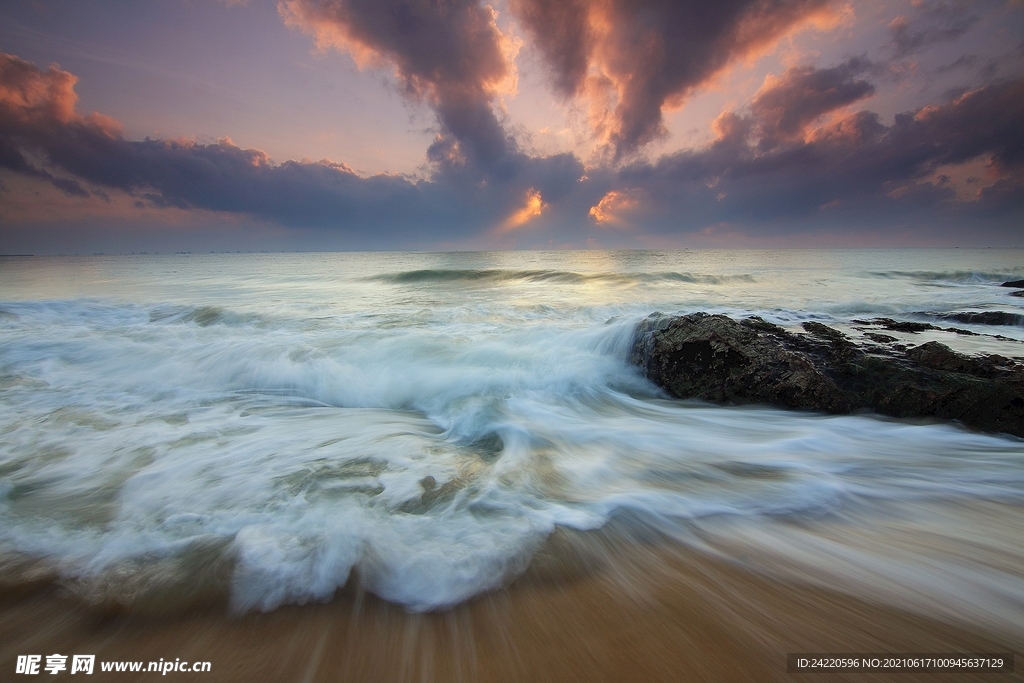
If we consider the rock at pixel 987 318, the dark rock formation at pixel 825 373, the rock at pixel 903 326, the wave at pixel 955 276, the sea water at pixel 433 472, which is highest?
A: the wave at pixel 955 276

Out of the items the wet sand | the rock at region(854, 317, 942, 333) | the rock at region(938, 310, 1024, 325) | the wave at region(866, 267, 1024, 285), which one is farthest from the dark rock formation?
the wave at region(866, 267, 1024, 285)

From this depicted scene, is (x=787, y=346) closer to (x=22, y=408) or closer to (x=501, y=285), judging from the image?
(x=22, y=408)

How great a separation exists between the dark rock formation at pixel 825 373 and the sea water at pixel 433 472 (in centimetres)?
25

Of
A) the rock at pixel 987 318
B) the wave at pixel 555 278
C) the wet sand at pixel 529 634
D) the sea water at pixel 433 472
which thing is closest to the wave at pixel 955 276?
the wave at pixel 555 278

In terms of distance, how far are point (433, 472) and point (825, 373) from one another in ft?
13.9

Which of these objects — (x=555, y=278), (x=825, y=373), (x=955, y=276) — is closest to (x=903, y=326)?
(x=825, y=373)

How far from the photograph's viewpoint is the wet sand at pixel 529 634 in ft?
4.81

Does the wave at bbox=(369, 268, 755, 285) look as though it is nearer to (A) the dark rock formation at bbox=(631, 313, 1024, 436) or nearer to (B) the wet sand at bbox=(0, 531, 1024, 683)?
(A) the dark rock formation at bbox=(631, 313, 1024, 436)

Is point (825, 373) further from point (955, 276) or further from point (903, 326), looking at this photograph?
point (955, 276)

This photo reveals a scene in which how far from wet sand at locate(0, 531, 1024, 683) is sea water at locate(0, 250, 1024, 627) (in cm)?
12

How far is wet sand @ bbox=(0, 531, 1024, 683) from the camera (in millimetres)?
1467

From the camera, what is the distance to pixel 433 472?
2986 mm

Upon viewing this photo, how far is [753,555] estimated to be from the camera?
210 centimetres

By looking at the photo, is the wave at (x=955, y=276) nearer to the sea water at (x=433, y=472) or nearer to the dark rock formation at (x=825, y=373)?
the sea water at (x=433, y=472)
